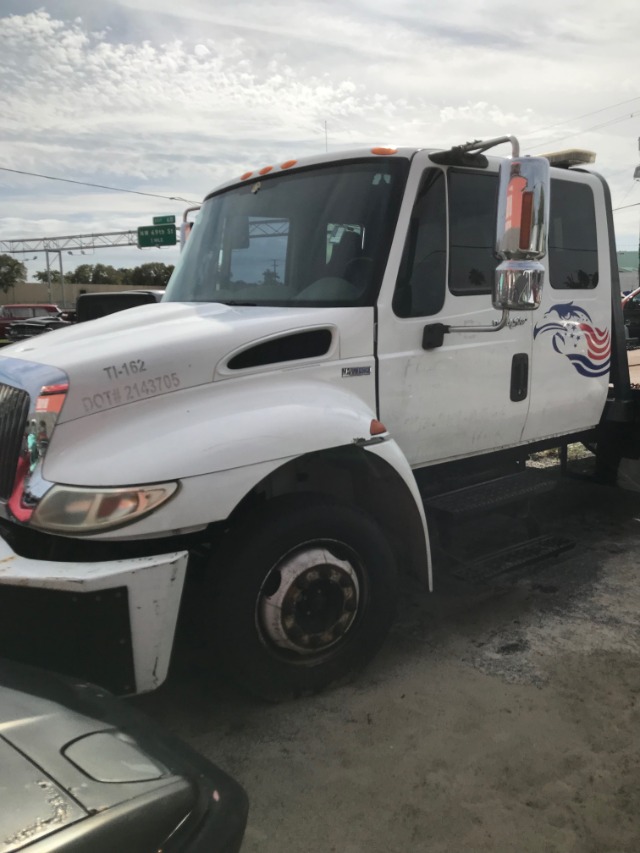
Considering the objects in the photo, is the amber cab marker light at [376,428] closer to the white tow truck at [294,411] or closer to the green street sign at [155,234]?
the white tow truck at [294,411]

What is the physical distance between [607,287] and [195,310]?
2644mm

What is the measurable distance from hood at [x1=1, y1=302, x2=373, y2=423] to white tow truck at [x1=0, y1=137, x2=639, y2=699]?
1 centimetres

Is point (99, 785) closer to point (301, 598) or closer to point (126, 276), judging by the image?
point (301, 598)

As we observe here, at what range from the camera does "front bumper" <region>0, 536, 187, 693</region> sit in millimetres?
2258

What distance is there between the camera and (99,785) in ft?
4.37

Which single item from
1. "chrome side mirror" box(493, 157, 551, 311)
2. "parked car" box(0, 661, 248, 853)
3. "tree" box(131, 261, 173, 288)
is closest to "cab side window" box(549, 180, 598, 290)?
"chrome side mirror" box(493, 157, 551, 311)

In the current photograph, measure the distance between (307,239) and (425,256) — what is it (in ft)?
1.91

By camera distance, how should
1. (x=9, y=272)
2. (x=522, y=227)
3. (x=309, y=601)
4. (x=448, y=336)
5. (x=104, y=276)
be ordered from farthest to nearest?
1. (x=104, y=276)
2. (x=9, y=272)
3. (x=448, y=336)
4. (x=309, y=601)
5. (x=522, y=227)

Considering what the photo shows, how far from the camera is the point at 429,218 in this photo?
352 cm

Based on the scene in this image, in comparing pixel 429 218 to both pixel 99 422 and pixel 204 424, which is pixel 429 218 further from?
pixel 99 422

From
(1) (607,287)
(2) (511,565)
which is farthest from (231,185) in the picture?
(2) (511,565)

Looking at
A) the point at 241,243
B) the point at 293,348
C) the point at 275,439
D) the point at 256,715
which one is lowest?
the point at 256,715

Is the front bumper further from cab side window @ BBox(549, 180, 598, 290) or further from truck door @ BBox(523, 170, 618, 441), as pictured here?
cab side window @ BBox(549, 180, 598, 290)

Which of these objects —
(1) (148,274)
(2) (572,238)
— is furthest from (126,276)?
(2) (572,238)
